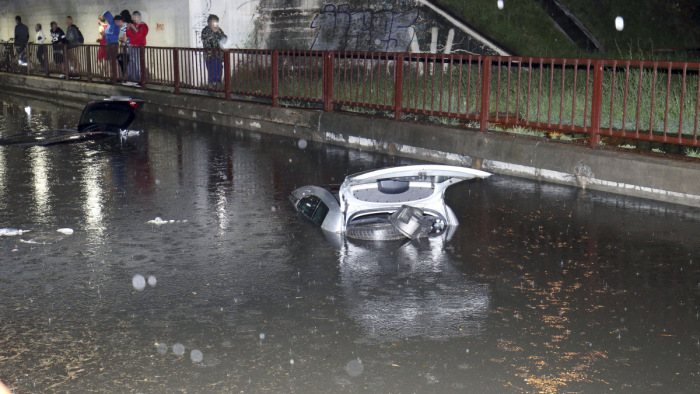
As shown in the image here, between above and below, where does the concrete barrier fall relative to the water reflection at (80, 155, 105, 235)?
above

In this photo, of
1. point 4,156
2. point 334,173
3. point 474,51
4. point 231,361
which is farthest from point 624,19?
point 231,361

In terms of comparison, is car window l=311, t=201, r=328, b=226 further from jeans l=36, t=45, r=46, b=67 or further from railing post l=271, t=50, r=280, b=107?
jeans l=36, t=45, r=46, b=67

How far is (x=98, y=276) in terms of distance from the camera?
234 inches

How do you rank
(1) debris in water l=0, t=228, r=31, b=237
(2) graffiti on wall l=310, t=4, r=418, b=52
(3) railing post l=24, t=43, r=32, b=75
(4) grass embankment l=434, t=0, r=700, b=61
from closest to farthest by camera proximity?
(1) debris in water l=0, t=228, r=31, b=237 → (2) graffiti on wall l=310, t=4, r=418, b=52 → (4) grass embankment l=434, t=0, r=700, b=61 → (3) railing post l=24, t=43, r=32, b=75

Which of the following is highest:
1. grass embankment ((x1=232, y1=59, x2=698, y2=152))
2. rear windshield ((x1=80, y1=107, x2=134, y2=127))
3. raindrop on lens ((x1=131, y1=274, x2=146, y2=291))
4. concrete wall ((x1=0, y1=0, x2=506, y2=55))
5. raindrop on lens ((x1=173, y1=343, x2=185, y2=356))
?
concrete wall ((x1=0, y1=0, x2=506, y2=55))

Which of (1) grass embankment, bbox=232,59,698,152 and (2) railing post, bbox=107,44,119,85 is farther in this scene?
(2) railing post, bbox=107,44,119,85

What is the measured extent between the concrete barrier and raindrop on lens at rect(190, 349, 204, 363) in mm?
6000

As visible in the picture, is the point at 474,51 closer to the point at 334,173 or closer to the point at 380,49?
the point at 380,49

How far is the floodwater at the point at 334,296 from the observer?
13.9 feet

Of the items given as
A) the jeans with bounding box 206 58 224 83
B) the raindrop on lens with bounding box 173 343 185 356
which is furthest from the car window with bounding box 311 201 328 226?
the jeans with bounding box 206 58 224 83

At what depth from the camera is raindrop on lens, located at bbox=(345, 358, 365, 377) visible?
4.24m

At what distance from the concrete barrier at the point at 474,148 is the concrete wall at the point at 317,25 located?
214 inches

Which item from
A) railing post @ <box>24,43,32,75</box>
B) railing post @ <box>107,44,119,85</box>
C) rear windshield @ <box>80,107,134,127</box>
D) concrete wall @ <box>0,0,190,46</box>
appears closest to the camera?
rear windshield @ <box>80,107,134,127</box>

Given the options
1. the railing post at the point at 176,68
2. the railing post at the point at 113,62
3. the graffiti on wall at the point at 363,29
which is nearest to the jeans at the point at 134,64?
the railing post at the point at 113,62
